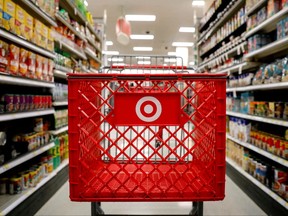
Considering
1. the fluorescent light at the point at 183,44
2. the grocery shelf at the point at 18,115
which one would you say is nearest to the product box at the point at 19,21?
the grocery shelf at the point at 18,115

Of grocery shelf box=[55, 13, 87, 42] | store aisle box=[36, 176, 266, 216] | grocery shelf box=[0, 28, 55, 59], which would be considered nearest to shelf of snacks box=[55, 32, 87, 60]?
grocery shelf box=[55, 13, 87, 42]

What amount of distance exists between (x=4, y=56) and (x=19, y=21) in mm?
417

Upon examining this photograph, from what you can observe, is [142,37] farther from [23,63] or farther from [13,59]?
[13,59]

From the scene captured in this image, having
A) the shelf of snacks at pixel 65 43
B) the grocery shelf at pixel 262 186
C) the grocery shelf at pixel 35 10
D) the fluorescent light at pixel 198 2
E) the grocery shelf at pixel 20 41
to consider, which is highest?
the fluorescent light at pixel 198 2

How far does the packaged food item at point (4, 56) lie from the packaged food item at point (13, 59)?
5 centimetres

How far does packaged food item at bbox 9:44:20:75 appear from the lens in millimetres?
2293

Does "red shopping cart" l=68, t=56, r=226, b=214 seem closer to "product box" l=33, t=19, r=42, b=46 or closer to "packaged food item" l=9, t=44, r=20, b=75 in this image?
"packaged food item" l=9, t=44, r=20, b=75

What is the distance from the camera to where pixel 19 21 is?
244 cm

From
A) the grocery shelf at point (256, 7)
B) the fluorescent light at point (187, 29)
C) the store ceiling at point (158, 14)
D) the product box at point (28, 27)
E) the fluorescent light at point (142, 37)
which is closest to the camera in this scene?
the product box at point (28, 27)

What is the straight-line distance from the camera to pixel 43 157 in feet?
10.7

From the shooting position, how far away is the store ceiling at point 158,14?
8.62 metres

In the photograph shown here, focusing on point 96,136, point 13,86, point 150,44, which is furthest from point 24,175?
point 150,44

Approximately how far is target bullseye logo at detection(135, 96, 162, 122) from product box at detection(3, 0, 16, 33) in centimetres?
138

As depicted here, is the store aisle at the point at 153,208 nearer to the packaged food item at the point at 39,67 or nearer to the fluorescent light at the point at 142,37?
the packaged food item at the point at 39,67
